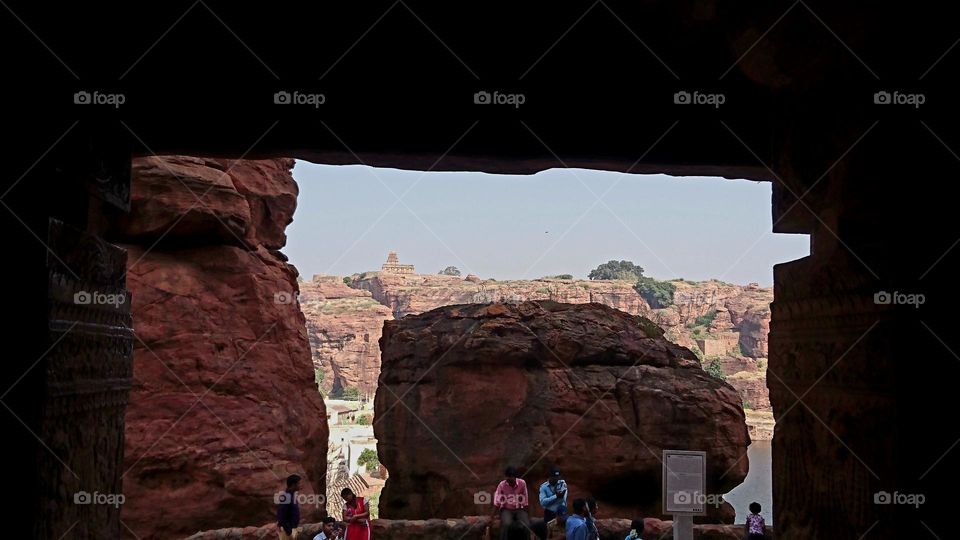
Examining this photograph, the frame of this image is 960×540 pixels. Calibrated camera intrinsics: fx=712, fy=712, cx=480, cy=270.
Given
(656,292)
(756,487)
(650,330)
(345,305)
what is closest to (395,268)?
(345,305)

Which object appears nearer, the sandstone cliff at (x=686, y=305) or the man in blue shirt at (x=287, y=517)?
the man in blue shirt at (x=287, y=517)

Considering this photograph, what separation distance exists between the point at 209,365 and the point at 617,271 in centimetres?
8801

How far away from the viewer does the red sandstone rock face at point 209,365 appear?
1231 centimetres

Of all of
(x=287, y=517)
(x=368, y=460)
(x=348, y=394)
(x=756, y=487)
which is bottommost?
(x=756, y=487)

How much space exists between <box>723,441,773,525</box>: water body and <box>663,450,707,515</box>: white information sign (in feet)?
100.0

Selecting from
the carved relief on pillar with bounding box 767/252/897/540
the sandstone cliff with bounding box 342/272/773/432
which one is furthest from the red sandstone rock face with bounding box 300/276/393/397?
the carved relief on pillar with bounding box 767/252/897/540

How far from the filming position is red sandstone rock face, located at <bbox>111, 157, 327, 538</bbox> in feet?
40.4

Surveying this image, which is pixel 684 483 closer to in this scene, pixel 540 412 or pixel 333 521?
pixel 333 521

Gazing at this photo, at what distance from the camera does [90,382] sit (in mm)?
2629

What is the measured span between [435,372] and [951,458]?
1414 cm

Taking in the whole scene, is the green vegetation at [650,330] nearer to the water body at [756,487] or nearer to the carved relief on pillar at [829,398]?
the carved relief on pillar at [829,398]

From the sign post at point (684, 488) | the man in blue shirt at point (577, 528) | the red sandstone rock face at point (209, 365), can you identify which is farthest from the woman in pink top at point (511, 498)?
the red sandstone rock face at point (209, 365)

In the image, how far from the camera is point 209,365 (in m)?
13.4

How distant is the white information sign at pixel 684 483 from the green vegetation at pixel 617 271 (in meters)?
88.2
